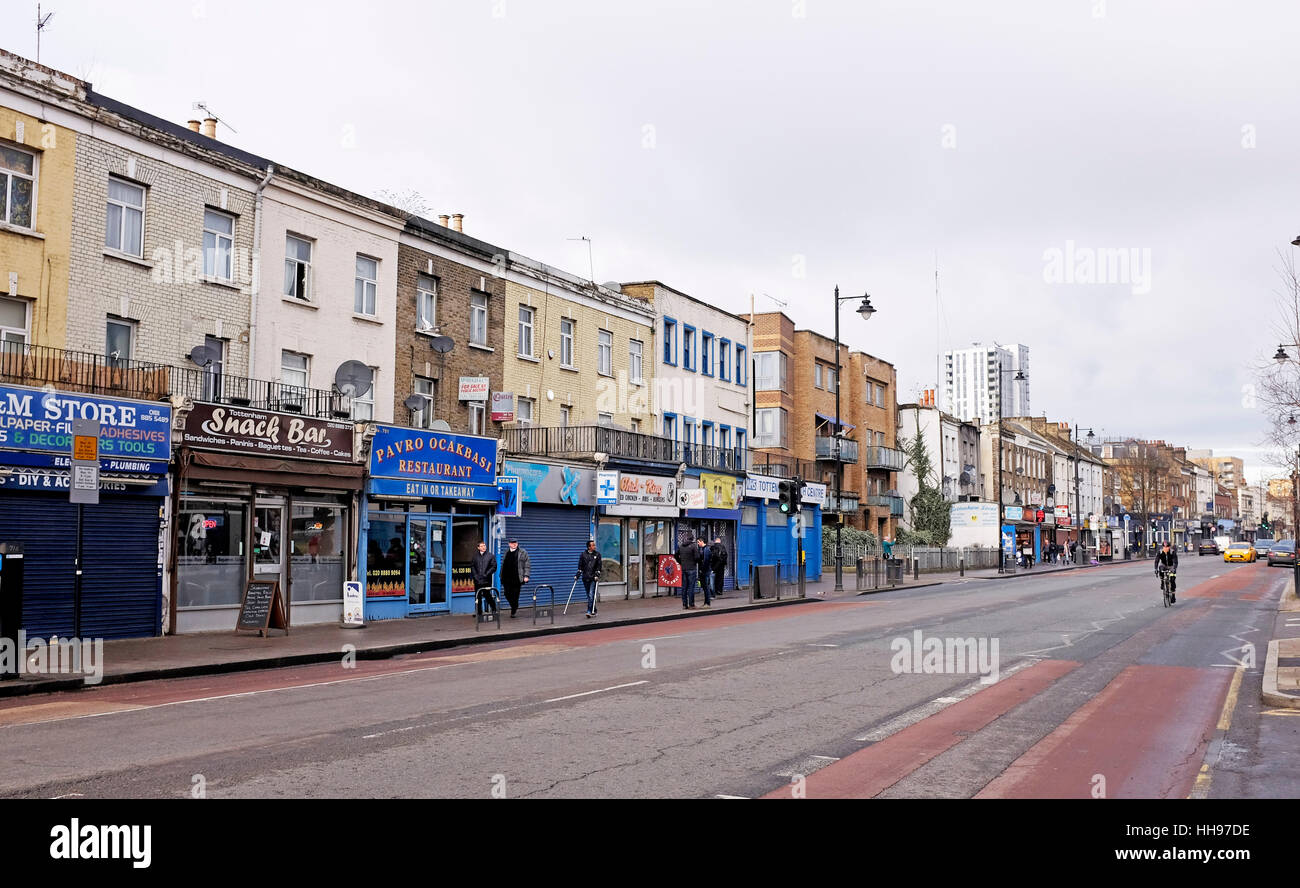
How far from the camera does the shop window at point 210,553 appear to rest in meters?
20.4

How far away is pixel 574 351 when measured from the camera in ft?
111

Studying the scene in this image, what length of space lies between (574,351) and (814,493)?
1766cm

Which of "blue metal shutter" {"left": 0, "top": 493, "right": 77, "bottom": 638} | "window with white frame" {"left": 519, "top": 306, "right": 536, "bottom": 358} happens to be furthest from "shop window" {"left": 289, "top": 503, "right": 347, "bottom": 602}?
"window with white frame" {"left": 519, "top": 306, "right": 536, "bottom": 358}

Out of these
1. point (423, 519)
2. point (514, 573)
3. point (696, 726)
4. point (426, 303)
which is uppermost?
point (426, 303)

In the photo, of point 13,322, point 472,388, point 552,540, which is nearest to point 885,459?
point 552,540

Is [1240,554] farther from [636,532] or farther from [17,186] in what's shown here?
[17,186]

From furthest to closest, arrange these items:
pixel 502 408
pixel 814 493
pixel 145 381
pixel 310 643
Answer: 1. pixel 814 493
2. pixel 502 408
3. pixel 145 381
4. pixel 310 643

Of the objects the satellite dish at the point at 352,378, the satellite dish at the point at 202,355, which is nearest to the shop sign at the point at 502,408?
the satellite dish at the point at 352,378

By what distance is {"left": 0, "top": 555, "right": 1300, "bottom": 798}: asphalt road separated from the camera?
791 centimetres

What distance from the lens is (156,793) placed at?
24.7ft

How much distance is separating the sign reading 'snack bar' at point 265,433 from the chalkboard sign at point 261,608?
2.87 metres

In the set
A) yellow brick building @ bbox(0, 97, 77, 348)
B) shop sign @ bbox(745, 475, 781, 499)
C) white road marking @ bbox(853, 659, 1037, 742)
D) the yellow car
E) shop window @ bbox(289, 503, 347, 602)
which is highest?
yellow brick building @ bbox(0, 97, 77, 348)

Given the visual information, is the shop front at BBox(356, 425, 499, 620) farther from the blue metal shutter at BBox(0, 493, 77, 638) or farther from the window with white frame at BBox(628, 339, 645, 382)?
the window with white frame at BBox(628, 339, 645, 382)
